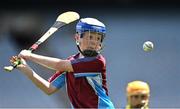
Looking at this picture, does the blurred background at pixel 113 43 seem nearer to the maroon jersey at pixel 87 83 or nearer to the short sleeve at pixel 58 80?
the short sleeve at pixel 58 80

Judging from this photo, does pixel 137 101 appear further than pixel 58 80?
No

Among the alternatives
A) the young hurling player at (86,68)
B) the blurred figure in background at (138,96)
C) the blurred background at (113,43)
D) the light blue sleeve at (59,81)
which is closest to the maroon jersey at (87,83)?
the young hurling player at (86,68)

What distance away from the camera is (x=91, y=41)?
4.79 meters

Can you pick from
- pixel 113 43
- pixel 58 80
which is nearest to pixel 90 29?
pixel 58 80

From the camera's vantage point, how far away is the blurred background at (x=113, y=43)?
7914 millimetres

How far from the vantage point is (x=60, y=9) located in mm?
8148

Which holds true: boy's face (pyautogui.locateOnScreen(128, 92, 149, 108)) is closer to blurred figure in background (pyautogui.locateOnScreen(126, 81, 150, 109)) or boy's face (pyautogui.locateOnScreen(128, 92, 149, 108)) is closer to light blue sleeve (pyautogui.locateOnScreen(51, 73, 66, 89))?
blurred figure in background (pyautogui.locateOnScreen(126, 81, 150, 109))

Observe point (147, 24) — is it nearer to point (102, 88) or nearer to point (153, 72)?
point (153, 72)

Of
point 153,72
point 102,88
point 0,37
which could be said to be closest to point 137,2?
point 153,72

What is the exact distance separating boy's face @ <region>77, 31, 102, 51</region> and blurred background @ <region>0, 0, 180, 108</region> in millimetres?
3024

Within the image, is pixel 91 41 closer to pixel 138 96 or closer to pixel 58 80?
pixel 58 80

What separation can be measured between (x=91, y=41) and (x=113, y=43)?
3.29m

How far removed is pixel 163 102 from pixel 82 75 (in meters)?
3.18

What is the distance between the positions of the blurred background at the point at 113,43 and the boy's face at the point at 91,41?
119 inches
